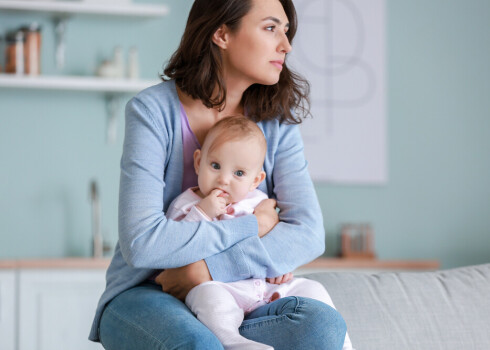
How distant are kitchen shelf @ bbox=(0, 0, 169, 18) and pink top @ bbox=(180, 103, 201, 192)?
2058 millimetres

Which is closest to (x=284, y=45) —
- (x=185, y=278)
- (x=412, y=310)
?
(x=185, y=278)

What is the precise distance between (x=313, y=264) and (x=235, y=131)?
1.90m

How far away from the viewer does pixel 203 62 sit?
1.83 meters

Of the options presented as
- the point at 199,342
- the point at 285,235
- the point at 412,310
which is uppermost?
the point at 285,235

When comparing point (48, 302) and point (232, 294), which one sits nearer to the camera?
point (232, 294)

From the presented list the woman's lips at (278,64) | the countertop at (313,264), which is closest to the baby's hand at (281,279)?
the woman's lips at (278,64)

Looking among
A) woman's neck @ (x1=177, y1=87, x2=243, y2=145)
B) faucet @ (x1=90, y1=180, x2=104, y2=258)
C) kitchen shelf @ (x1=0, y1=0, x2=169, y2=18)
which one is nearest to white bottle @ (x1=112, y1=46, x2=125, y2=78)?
kitchen shelf @ (x1=0, y1=0, x2=169, y2=18)

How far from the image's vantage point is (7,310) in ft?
10.5

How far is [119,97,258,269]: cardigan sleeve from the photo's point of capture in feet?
5.18

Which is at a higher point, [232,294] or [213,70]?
[213,70]

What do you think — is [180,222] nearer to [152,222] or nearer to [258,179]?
[152,222]

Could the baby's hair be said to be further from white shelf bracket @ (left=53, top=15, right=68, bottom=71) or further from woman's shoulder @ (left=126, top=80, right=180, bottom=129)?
white shelf bracket @ (left=53, top=15, right=68, bottom=71)

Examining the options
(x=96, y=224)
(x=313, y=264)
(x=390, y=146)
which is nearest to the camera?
(x=313, y=264)

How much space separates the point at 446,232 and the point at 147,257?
2952mm
